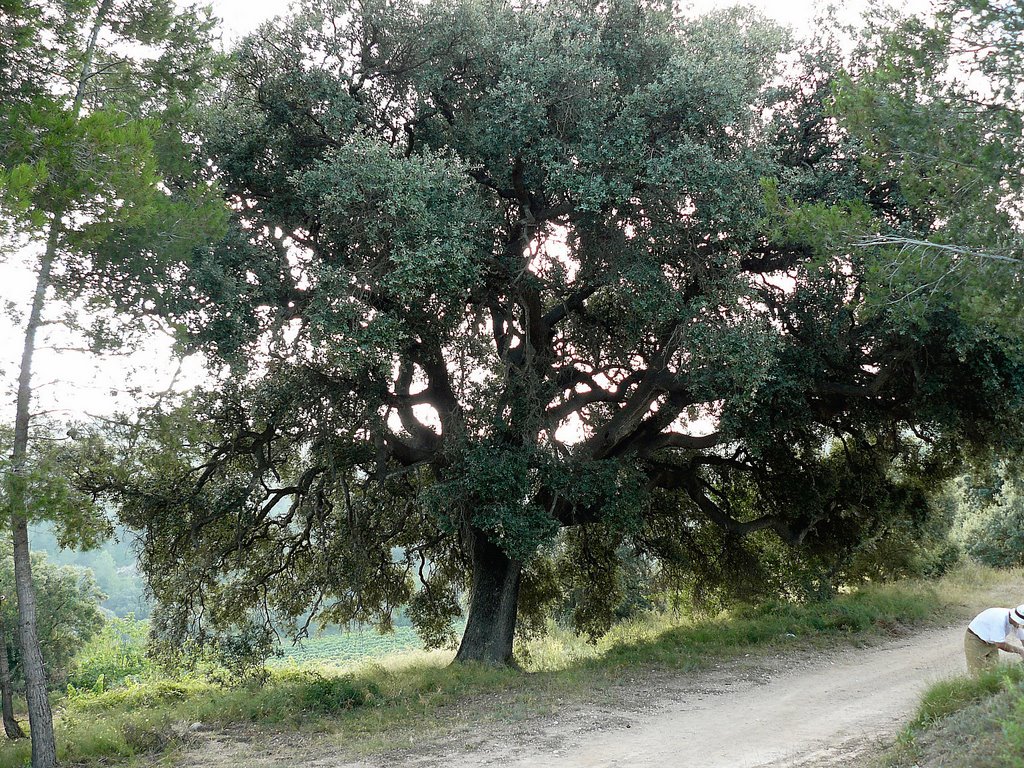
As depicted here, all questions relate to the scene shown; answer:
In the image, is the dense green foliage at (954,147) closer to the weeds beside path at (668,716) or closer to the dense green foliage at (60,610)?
the weeds beside path at (668,716)

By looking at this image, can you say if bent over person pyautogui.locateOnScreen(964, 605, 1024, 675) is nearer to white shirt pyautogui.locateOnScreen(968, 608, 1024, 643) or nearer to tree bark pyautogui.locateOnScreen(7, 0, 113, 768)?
white shirt pyautogui.locateOnScreen(968, 608, 1024, 643)

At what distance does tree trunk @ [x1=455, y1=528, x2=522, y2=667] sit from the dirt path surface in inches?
107

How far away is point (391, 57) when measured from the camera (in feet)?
36.4

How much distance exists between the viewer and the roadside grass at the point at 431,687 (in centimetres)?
915

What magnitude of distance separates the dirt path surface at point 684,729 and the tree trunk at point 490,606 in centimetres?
272

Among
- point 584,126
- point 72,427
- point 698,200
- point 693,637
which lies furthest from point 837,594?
point 72,427

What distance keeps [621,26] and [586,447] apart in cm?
677

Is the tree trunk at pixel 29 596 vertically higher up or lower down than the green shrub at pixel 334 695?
higher up

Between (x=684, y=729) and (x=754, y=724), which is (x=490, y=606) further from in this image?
(x=754, y=724)

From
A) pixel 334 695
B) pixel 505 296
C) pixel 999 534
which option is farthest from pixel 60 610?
pixel 999 534

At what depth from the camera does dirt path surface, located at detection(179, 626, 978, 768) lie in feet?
Answer: 24.9

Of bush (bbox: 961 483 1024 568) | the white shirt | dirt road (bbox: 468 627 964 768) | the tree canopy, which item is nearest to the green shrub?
the tree canopy

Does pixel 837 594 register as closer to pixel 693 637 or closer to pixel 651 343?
pixel 693 637

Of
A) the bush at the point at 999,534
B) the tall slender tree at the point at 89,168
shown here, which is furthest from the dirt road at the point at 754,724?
the bush at the point at 999,534
